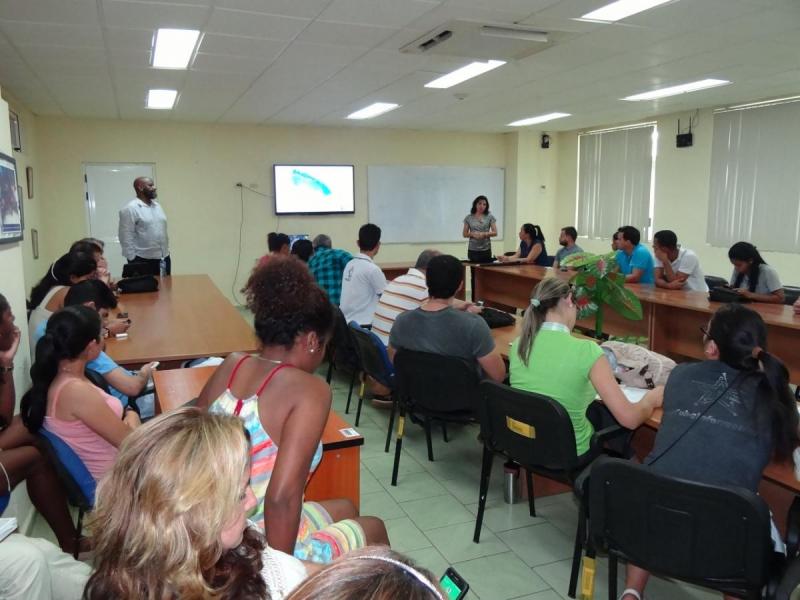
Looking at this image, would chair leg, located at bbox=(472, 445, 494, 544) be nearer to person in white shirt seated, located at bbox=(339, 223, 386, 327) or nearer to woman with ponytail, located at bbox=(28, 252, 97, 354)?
person in white shirt seated, located at bbox=(339, 223, 386, 327)

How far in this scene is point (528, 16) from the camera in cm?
390

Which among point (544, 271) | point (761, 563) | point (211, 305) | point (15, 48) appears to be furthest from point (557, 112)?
point (761, 563)

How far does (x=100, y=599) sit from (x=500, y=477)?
8.64 ft

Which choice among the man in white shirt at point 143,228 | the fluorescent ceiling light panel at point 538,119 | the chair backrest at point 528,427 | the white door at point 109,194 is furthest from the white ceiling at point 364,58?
Answer: the chair backrest at point 528,427

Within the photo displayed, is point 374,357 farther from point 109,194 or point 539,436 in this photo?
point 109,194

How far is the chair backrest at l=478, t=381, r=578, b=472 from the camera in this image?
7.42 feet

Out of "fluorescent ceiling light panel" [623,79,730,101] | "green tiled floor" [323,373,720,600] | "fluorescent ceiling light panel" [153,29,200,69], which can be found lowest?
"green tiled floor" [323,373,720,600]

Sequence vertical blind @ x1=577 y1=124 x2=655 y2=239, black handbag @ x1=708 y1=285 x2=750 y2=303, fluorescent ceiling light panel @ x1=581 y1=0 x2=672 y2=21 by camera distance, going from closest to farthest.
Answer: fluorescent ceiling light panel @ x1=581 y1=0 x2=672 y2=21 → black handbag @ x1=708 y1=285 x2=750 y2=303 → vertical blind @ x1=577 y1=124 x2=655 y2=239

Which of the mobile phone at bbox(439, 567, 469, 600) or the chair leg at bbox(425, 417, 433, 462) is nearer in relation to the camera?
the mobile phone at bbox(439, 567, 469, 600)

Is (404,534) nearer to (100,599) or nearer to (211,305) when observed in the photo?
(100,599)

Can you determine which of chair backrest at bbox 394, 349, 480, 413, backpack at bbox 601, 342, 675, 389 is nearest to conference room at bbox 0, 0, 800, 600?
chair backrest at bbox 394, 349, 480, 413

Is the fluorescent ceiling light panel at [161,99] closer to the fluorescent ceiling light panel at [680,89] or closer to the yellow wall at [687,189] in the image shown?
the fluorescent ceiling light panel at [680,89]

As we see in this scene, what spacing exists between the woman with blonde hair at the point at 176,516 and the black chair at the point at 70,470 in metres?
1.32

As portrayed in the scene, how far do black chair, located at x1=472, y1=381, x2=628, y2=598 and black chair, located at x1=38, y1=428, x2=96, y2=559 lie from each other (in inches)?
59.3
